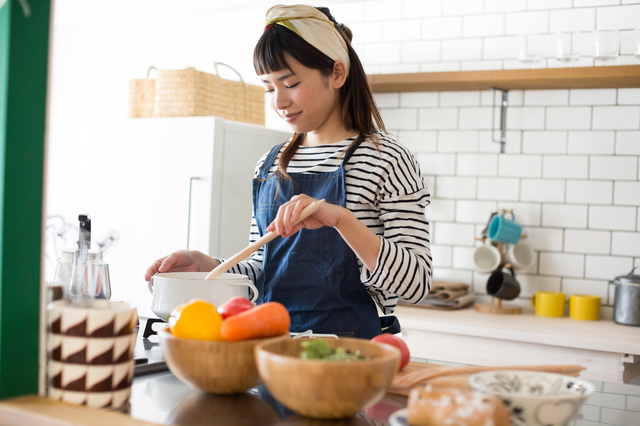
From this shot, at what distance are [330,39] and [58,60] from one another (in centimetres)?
332

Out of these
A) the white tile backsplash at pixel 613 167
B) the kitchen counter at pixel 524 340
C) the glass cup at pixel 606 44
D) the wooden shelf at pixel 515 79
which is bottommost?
the kitchen counter at pixel 524 340

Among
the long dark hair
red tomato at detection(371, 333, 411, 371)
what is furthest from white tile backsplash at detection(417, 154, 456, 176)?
red tomato at detection(371, 333, 411, 371)

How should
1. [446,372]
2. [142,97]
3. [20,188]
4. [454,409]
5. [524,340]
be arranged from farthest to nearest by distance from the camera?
[142,97]
[524,340]
[446,372]
[20,188]
[454,409]

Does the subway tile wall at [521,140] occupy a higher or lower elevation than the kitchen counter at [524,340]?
higher

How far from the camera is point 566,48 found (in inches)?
107

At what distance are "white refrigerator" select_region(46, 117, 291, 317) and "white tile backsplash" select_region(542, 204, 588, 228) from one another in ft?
4.20

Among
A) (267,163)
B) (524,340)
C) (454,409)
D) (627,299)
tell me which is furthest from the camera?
(627,299)

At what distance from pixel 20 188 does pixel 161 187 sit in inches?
82.3

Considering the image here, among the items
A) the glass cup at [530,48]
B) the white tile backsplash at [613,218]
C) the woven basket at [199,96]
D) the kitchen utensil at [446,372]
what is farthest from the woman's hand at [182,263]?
the white tile backsplash at [613,218]

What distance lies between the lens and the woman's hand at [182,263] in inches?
57.4

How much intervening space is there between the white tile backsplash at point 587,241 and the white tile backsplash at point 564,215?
0.10 feet

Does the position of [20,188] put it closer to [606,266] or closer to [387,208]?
[387,208]

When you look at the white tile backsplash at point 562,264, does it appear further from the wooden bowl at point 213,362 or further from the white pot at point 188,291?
the wooden bowl at point 213,362

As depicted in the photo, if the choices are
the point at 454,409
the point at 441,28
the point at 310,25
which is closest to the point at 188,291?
the point at 454,409
